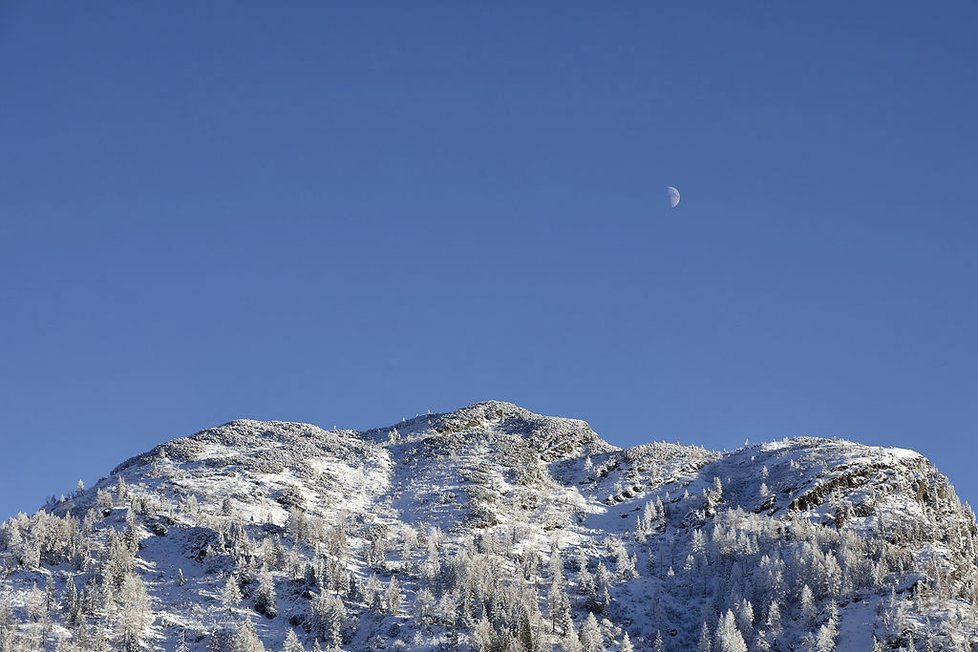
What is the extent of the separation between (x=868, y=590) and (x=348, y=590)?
73.8 m

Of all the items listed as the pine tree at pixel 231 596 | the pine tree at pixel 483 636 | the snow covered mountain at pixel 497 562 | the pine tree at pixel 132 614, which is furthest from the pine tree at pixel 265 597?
the pine tree at pixel 483 636

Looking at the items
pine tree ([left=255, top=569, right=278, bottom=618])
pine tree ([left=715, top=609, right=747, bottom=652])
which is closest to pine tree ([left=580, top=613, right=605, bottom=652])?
pine tree ([left=715, top=609, right=747, bottom=652])

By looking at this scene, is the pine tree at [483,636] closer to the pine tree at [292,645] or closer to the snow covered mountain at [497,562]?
the snow covered mountain at [497,562]

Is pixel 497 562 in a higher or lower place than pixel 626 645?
higher

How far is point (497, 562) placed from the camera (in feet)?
486

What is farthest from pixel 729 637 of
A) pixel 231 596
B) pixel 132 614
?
pixel 132 614

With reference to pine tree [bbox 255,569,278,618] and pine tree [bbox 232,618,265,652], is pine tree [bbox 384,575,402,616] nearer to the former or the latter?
pine tree [bbox 255,569,278,618]

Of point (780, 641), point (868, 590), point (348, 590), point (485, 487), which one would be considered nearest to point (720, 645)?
point (780, 641)

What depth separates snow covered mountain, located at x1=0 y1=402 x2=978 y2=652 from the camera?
122 m

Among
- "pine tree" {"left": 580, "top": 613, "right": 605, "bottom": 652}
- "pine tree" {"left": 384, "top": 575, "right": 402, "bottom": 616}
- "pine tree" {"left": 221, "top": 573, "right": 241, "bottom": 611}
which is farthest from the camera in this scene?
"pine tree" {"left": 384, "top": 575, "right": 402, "bottom": 616}

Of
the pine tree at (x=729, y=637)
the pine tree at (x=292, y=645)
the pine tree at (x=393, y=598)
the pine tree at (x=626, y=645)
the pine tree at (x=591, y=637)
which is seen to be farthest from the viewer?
the pine tree at (x=393, y=598)

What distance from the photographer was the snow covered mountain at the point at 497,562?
122 m

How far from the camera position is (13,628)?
115 metres

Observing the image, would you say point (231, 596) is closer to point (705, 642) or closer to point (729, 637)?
point (705, 642)
